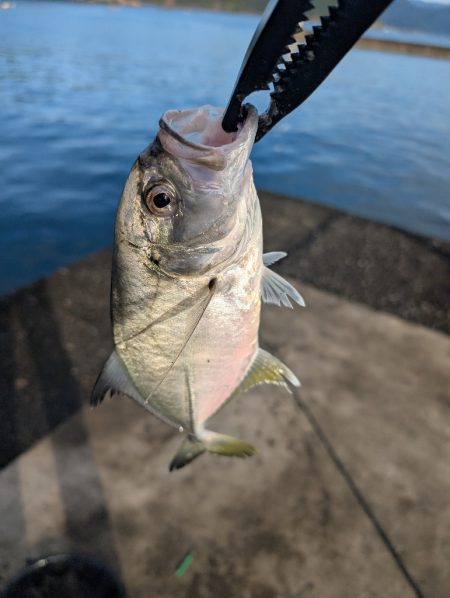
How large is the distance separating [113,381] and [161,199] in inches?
30.5

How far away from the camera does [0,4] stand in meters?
73.0

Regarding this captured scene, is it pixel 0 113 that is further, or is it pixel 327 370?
pixel 0 113

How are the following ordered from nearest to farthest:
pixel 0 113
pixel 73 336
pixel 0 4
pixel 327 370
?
pixel 327 370 < pixel 73 336 < pixel 0 113 < pixel 0 4

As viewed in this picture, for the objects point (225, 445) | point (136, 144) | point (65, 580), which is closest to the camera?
point (225, 445)

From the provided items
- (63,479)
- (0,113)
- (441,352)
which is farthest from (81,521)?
(0,113)

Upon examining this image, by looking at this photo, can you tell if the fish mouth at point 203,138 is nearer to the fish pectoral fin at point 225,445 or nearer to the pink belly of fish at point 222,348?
the pink belly of fish at point 222,348

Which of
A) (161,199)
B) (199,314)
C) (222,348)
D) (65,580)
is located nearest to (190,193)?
(161,199)

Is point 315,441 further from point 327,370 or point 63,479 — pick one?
point 63,479

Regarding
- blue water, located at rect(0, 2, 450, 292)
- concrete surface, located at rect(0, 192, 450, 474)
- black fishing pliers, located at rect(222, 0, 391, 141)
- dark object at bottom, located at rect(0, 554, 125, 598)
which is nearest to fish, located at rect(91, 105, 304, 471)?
black fishing pliers, located at rect(222, 0, 391, 141)

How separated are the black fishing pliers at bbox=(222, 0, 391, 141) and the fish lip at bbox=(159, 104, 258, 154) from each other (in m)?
0.09

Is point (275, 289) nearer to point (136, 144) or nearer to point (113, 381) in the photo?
point (113, 381)

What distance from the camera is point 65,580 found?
3.01 meters

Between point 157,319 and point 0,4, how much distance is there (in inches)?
3639

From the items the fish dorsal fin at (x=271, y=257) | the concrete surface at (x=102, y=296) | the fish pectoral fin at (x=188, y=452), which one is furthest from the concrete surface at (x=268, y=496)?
the fish dorsal fin at (x=271, y=257)
